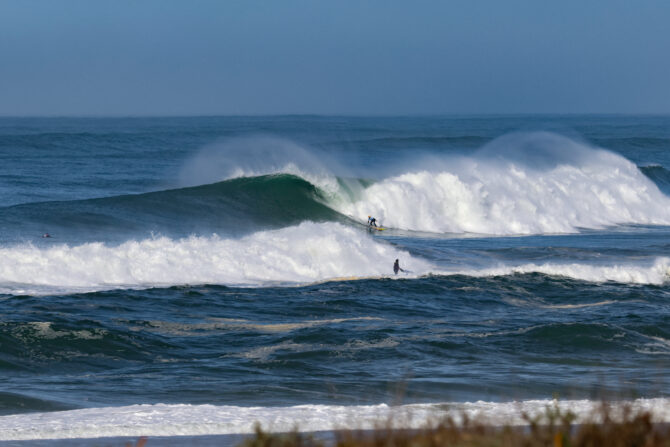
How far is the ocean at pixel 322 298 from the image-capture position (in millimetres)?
8914

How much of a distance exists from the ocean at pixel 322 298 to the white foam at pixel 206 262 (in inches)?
2.5

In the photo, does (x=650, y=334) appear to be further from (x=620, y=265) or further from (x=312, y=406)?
(x=620, y=265)

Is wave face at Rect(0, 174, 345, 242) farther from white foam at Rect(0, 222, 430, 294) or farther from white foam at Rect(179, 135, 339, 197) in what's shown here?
white foam at Rect(0, 222, 430, 294)

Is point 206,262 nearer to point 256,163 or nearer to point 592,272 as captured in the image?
point 592,272

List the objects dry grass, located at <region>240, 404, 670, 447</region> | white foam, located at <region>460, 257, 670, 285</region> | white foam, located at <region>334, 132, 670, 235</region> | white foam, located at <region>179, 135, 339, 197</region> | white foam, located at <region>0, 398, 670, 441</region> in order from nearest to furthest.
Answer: dry grass, located at <region>240, 404, 670, 447</region>, white foam, located at <region>0, 398, 670, 441</region>, white foam, located at <region>460, 257, 670, 285</region>, white foam, located at <region>334, 132, 670, 235</region>, white foam, located at <region>179, 135, 339, 197</region>

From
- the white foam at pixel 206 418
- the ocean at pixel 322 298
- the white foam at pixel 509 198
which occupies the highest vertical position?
the white foam at pixel 509 198

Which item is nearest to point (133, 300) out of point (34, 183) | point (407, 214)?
point (407, 214)

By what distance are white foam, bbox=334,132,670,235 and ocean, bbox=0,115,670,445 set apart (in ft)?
0.37

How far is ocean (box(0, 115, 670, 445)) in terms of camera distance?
8.91 meters

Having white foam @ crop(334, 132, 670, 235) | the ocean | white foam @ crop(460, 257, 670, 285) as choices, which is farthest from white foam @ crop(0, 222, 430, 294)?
white foam @ crop(334, 132, 670, 235)

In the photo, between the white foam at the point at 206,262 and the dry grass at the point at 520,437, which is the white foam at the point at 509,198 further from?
the dry grass at the point at 520,437

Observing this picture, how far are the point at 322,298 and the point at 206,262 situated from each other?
4.36m

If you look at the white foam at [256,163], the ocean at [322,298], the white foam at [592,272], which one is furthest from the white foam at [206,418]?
the white foam at [256,163]

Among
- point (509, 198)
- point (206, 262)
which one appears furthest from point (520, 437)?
point (509, 198)
